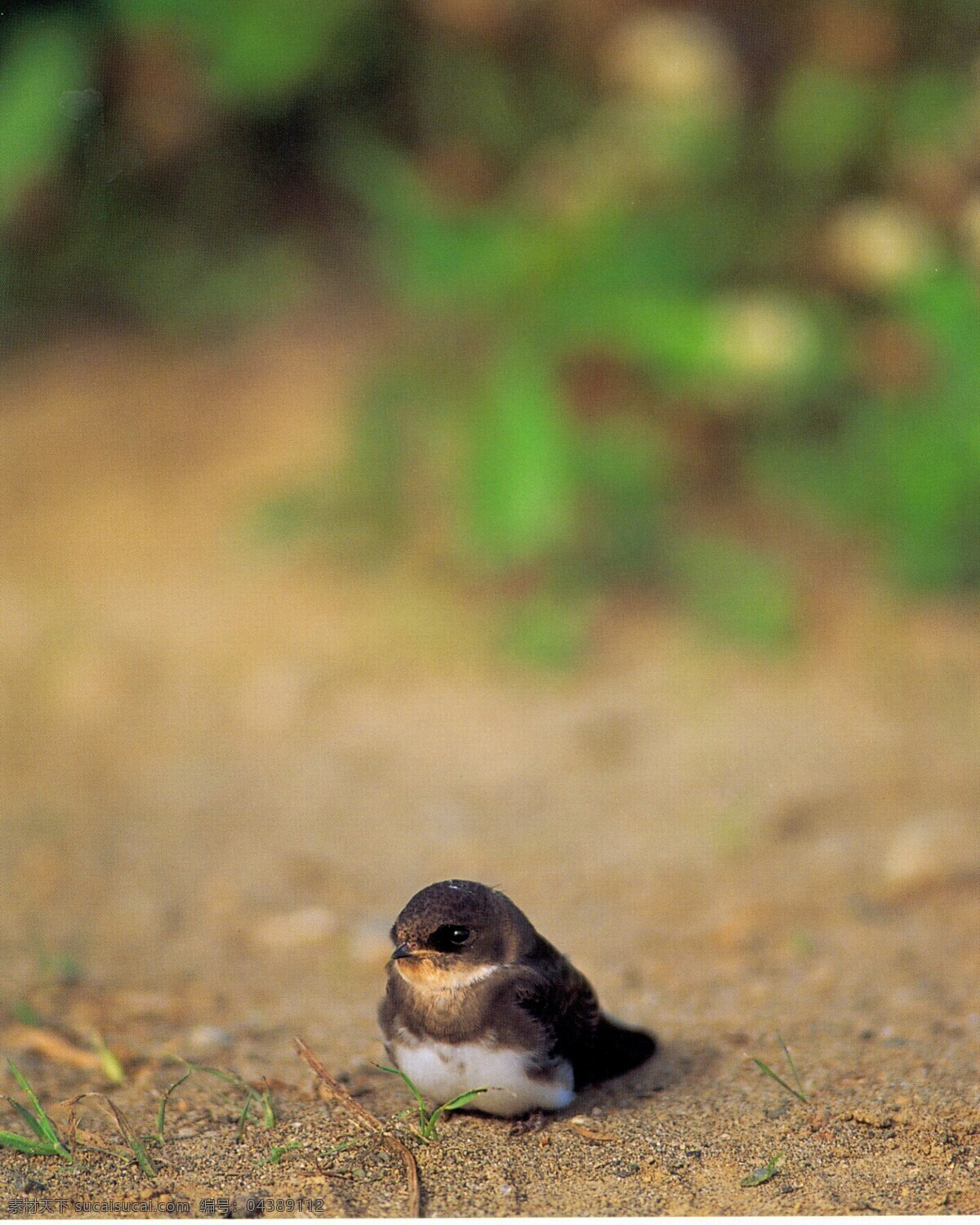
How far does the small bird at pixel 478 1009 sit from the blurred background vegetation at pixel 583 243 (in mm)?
2052

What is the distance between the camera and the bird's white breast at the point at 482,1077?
5.96 feet

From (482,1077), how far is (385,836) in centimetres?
138

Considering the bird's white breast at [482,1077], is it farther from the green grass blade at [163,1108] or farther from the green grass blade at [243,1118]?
the green grass blade at [163,1108]

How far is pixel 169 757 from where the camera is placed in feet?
12.1

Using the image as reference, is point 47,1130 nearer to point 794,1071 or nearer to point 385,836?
point 794,1071

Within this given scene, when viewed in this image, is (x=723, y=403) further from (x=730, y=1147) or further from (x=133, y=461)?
(x=730, y=1147)

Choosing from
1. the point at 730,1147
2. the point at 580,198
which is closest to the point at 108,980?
the point at 730,1147

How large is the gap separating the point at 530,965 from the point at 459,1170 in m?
0.29

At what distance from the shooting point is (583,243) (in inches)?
159

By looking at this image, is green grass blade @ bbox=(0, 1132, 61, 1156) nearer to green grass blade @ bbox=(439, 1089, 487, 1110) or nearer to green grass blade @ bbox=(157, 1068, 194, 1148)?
green grass blade @ bbox=(157, 1068, 194, 1148)

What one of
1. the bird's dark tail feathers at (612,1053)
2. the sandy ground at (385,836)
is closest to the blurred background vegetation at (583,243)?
the sandy ground at (385,836)

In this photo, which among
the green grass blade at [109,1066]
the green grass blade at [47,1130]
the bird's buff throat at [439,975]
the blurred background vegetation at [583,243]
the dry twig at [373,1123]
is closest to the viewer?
the dry twig at [373,1123]

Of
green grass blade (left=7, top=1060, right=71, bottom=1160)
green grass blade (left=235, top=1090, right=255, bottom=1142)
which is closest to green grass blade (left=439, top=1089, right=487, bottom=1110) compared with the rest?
green grass blade (left=235, top=1090, right=255, bottom=1142)

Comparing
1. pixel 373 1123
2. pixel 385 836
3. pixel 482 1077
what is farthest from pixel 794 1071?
pixel 385 836
